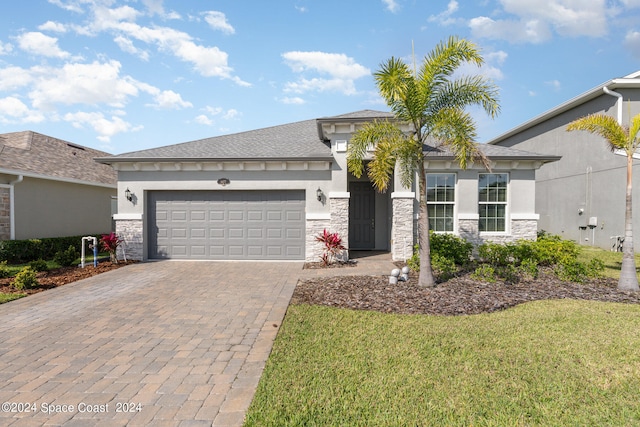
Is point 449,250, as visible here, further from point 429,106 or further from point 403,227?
point 429,106

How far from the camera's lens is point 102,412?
3.02 metres

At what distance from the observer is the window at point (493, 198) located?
38.2 ft

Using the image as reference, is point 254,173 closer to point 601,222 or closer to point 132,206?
point 132,206

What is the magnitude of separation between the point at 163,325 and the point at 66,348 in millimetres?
1239

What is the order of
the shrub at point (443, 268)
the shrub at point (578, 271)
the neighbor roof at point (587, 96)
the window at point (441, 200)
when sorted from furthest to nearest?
the neighbor roof at point (587, 96), the window at point (441, 200), the shrub at point (443, 268), the shrub at point (578, 271)

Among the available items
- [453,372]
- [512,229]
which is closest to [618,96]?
[512,229]

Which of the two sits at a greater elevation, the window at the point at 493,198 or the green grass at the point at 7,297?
the window at the point at 493,198

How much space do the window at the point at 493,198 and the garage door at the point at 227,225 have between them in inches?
250

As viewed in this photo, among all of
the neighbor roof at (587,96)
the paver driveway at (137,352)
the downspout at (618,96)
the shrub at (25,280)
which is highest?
the neighbor roof at (587,96)

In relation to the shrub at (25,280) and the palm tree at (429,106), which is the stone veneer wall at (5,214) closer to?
the shrub at (25,280)

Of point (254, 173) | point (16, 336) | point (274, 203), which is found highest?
point (254, 173)

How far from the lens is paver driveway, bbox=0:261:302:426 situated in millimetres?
3072

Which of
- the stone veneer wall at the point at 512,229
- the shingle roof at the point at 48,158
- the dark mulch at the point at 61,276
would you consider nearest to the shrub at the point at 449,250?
the stone veneer wall at the point at 512,229

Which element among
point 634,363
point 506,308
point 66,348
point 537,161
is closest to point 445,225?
point 537,161
